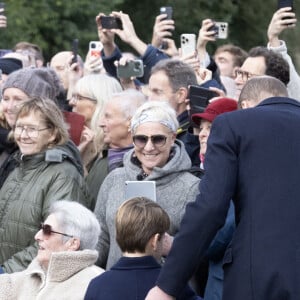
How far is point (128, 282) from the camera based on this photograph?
6438 millimetres

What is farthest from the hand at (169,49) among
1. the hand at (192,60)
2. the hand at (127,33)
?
the hand at (192,60)

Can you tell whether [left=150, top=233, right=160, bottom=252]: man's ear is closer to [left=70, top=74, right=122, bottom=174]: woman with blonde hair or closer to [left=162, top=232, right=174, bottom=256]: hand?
[left=162, top=232, right=174, bottom=256]: hand

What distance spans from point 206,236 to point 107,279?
63 cm

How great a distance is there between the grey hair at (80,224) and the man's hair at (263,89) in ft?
3.65

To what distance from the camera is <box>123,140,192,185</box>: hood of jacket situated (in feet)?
24.1

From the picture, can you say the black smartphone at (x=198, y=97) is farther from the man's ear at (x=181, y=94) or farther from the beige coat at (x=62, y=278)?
the beige coat at (x=62, y=278)

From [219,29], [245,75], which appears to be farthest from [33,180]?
[219,29]

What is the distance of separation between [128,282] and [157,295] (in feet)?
1.07

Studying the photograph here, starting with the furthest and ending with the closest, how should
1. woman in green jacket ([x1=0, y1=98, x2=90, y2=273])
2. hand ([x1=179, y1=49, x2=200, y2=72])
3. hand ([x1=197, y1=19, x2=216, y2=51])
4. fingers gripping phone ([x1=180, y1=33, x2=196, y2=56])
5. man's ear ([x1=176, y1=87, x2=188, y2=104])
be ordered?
hand ([x1=197, y1=19, x2=216, y2=51]) < fingers gripping phone ([x1=180, y1=33, x2=196, y2=56]) < hand ([x1=179, y1=49, x2=200, y2=72]) < man's ear ([x1=176, y1=87, x2=188, y2=104]) < woman in green jacket ([x1=0, y1=98, x2=90, y2=273])

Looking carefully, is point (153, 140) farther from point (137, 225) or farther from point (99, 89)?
point (99, 89)

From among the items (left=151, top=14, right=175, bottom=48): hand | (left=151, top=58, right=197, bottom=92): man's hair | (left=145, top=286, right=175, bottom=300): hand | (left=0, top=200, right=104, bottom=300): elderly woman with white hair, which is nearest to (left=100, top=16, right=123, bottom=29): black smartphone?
(left=151, top=14, right=175, bottom=48): hand

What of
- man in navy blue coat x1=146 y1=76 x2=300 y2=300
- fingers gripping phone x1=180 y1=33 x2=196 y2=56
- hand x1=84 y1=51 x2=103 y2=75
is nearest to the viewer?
man in navy blue coat x1=146 y1=76 x2=300 y2=300

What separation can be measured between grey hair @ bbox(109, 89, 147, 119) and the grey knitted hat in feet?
1.76

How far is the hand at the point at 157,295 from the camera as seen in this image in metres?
6.14
